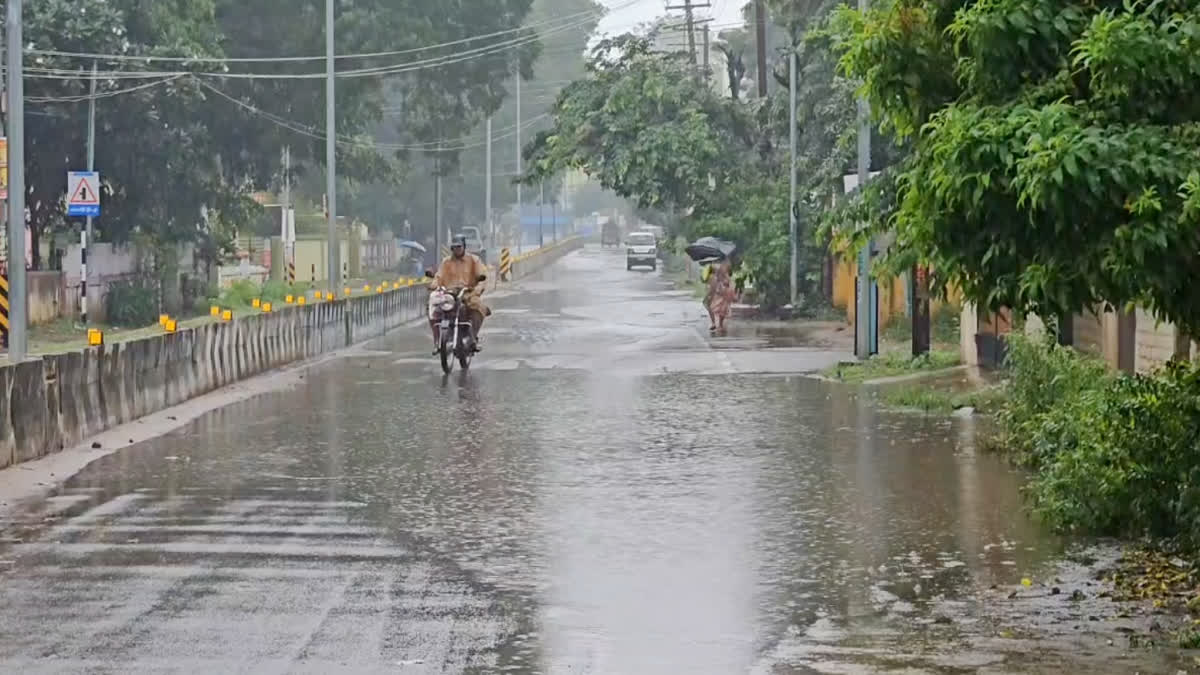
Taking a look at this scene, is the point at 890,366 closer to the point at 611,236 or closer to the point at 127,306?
the point at 127,306

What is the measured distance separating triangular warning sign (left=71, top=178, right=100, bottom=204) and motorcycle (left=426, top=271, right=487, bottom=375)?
43.7ft

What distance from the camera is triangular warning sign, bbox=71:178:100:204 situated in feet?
116

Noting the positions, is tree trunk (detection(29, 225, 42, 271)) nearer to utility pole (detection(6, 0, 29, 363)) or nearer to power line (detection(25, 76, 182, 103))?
power line (detection(25, 76, 182, 103))

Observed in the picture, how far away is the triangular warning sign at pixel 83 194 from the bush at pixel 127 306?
325 inches

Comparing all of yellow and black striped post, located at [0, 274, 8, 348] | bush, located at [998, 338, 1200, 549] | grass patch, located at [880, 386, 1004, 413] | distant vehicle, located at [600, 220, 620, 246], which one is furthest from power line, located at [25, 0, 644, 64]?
distant vehicle, located at [600, 220, 620, 246]

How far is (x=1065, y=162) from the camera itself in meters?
7.41

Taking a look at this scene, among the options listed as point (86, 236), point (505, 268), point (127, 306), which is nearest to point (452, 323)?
point (86, 236)

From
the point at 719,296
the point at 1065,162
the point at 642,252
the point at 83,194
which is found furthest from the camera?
the point at 642,252

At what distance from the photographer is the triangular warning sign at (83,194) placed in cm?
3528

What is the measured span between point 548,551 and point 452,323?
45.1 ft

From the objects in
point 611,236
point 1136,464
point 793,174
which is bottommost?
point 1136,464

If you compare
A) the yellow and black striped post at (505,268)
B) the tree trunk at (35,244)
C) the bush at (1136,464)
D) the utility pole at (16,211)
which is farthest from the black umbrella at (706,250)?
the bush at (1136,464)

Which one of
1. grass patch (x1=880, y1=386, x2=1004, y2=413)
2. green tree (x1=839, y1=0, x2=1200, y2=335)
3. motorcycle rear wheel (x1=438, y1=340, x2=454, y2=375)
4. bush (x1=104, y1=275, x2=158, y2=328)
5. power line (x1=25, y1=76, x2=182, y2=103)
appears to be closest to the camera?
green tree (x1=839, y1=0, x2=1200, y2=335)

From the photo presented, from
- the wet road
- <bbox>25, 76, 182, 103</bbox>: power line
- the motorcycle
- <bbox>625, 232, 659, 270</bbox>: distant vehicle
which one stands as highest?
<bbox>25, 76, 182, 103</bbox>: power line
